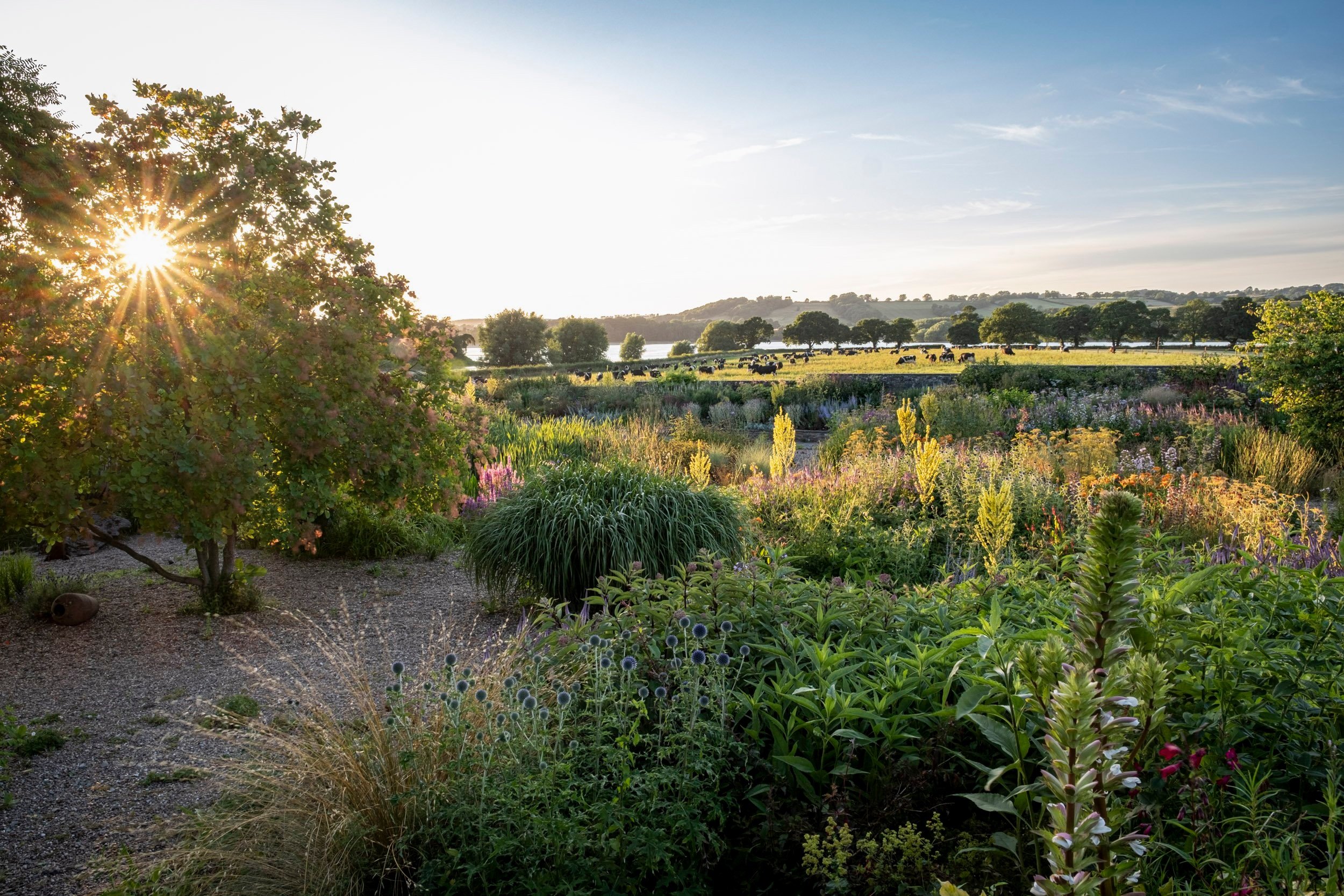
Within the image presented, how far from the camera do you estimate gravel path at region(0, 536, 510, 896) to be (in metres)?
3.24

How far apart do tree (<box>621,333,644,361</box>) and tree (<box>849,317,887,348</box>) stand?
1906 cm

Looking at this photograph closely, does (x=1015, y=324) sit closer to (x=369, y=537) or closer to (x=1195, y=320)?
(x=1195, y=320)

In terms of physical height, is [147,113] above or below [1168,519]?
above

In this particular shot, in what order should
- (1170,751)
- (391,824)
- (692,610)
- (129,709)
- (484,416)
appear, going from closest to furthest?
(1170,751)
(391,824)
(692,610)
(129,709)
(484,416)

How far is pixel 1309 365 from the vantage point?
10.6 meters

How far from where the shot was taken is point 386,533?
26.5 feet

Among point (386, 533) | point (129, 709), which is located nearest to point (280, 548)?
point (386, 533)

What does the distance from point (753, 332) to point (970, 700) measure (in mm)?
64166

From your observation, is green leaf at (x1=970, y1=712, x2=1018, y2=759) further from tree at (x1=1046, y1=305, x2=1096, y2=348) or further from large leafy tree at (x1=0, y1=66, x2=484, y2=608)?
tree at (x1=1046, y1=305, x2=1096, y2=348)

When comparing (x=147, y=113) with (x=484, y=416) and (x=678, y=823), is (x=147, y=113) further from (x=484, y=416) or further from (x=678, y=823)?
(x=678, y=823)

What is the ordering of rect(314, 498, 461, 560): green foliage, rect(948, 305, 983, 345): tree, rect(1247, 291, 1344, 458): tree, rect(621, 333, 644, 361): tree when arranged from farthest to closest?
rect(948, 305, 983, 345): tree
rect(621, 333, 644, 361): tree
rect(1247, 291, 1344, 458): tree
rect(314, 498, 461, 560): green foliage

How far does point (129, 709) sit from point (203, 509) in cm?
129

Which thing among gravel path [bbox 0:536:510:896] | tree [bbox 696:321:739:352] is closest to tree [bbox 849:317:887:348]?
tree [bbox 696:321:739:352]

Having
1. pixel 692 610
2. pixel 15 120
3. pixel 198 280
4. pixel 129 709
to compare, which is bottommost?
pixel 129 709
